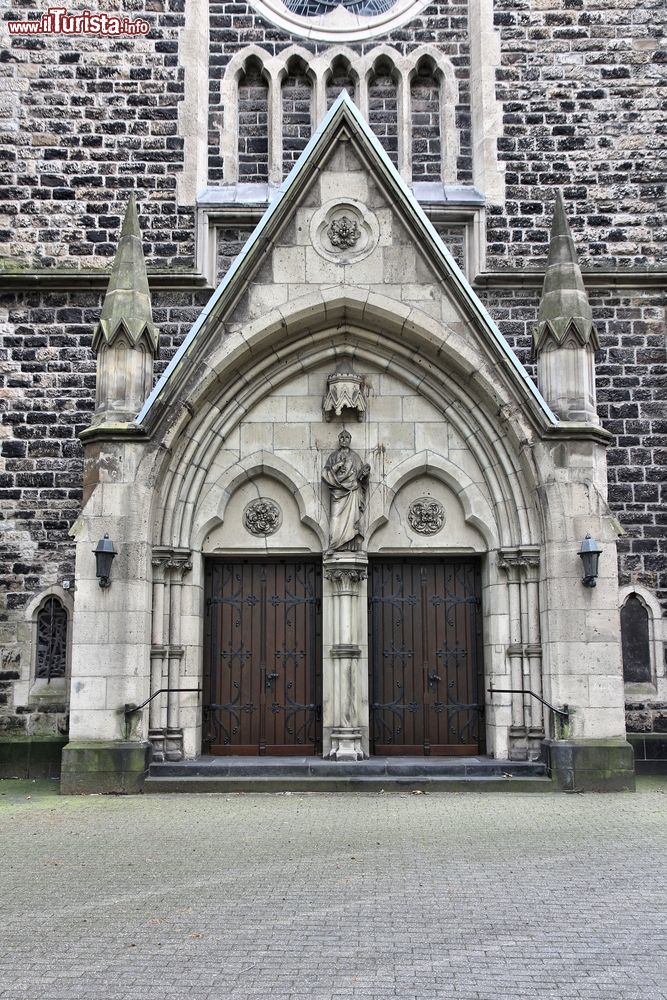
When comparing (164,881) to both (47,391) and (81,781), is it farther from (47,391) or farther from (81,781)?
(47,391)

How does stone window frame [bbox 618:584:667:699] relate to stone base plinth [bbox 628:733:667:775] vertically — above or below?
above

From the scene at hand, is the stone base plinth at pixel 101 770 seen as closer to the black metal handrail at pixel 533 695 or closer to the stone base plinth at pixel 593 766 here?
the black metal handrail at pixel 533 695

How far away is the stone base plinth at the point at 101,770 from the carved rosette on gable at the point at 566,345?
553cm

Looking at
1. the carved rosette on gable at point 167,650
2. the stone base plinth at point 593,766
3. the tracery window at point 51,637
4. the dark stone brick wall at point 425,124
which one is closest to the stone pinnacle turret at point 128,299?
the carved rosette on gable at point 167,650

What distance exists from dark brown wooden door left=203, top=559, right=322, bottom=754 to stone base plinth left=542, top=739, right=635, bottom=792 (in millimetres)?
2649

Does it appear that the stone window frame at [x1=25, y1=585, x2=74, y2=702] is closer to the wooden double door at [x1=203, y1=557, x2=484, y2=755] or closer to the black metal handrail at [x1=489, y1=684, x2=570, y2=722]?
the wooden double door at [x1=203, y1=557, x2=484, y2=755]

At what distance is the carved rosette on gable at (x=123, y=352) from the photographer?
9820 millimetres

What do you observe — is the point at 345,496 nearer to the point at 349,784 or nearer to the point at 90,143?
the point at 349,784

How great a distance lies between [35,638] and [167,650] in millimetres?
2215

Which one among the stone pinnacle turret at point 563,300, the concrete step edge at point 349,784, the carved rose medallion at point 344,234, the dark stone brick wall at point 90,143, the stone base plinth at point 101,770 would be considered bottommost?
the concrete step edge at point 349,784

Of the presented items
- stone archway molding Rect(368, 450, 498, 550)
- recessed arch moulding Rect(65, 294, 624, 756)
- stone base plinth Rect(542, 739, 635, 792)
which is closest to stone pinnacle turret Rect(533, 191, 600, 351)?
recessed arch moulding Rect(65, 294, 624, 756)

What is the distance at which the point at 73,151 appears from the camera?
12203 mm

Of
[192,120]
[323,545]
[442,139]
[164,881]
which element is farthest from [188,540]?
[442,139]

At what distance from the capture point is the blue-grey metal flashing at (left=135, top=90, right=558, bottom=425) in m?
9.94
